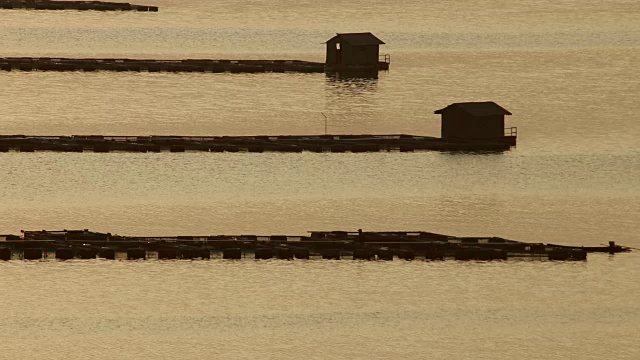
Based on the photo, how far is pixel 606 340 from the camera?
263 feet

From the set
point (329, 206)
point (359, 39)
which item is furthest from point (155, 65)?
point (329, 206)

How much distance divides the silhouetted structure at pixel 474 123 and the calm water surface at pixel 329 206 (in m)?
2.34

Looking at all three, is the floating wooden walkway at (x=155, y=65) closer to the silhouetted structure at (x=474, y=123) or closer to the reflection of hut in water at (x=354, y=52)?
the reflection of hut in water at (x=354, y=52)

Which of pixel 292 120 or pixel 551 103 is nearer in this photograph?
pixel 292 120

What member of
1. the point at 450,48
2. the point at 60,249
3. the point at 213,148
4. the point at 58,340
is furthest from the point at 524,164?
the point at 450,48

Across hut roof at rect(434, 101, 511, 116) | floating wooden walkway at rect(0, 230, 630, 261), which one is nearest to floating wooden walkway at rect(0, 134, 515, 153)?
hut roof at rect(434, 101, 511, 116)

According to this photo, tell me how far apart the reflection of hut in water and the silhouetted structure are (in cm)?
2911

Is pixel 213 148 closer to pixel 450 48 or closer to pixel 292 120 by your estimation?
pixel 292 120

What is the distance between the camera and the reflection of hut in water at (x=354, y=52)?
14925 centimetres

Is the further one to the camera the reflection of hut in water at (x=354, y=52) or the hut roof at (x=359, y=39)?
the reflection of hut in water at (x=354, y=52)

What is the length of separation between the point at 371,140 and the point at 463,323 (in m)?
37.2

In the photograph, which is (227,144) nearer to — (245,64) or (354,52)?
(354,52)

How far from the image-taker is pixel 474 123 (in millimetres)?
119750

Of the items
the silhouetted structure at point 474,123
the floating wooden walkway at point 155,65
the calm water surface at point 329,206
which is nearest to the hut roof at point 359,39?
the calm water surface at point 329,206
